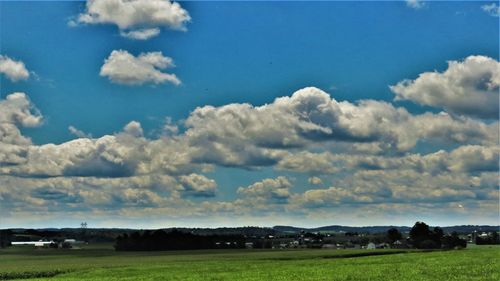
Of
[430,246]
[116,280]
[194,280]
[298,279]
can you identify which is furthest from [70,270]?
[430,246]

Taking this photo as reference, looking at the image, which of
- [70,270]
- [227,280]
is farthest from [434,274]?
[70,270]

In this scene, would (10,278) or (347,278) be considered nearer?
(347,278)

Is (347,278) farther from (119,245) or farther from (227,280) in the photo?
(119,245)

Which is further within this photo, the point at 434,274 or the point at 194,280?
the point at 194,280

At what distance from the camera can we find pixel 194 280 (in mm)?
59031

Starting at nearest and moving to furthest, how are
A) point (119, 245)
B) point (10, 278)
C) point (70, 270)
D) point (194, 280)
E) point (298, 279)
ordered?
point (298, 279)
point (194, 280)
point (10, 278)
point (70, 270)
point (119, 245)

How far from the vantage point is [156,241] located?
193875mm

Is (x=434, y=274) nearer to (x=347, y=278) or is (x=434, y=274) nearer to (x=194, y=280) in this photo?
(x=347, y=278)

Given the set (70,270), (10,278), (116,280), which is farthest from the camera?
(70,270)

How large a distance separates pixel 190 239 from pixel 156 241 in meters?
10.1

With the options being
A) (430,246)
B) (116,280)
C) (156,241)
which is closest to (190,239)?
(156,241)

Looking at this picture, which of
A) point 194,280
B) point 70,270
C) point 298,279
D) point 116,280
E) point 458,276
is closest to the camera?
point 458,276

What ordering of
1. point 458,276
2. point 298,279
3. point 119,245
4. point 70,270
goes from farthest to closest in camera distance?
point 119,245
point 70,270
point 298,279
point 458,276

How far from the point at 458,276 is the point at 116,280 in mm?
32545
